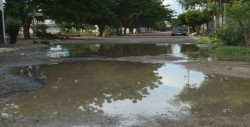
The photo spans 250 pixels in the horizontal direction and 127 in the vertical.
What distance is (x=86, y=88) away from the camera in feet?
40.0

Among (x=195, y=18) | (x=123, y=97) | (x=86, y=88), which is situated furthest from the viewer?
(x=195, y=18)

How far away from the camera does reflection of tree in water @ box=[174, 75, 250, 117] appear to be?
29.2ft

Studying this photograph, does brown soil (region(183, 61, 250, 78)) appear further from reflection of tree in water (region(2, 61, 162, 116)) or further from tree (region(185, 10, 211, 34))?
tree (region(185, 10, 211, 34))

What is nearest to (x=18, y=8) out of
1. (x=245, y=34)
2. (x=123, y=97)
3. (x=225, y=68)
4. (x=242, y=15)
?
(x=245, y=34)

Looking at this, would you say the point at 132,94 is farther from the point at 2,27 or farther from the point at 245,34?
the point at 2,27

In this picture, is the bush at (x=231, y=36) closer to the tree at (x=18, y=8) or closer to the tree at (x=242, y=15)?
the tree at (x=242, y=15)

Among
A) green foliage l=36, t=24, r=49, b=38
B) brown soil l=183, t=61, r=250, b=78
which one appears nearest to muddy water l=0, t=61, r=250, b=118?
brown soil l=183, t=61, r=250, b=78

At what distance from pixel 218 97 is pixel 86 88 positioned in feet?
12.5

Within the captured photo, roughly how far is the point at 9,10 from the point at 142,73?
1357 inches

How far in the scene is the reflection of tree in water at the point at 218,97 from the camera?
8907mm

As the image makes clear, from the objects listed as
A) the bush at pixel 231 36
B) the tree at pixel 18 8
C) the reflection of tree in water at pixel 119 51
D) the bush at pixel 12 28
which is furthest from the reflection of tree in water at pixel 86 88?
the tree at pixel 18 8

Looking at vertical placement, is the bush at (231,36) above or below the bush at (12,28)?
below

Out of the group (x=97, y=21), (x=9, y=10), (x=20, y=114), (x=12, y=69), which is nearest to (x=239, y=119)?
(x=20, y=114)

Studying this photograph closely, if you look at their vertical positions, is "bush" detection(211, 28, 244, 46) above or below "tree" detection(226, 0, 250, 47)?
below
